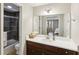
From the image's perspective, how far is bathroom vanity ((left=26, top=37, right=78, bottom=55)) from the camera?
5.66 feet

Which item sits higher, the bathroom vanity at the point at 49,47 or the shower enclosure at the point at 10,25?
the shower enclosure at the point at 10,25

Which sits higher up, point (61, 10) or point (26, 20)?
point (61, 10)

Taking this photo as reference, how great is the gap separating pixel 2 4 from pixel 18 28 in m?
0.41

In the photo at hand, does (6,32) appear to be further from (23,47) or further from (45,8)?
(45,8)

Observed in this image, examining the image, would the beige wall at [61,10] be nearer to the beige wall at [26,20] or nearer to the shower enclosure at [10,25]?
the beige wall at [26,20]

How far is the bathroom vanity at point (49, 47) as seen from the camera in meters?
1.73

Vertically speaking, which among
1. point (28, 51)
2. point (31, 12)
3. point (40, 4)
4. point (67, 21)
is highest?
point (40, 4)

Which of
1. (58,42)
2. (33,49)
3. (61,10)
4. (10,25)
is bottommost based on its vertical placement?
(33,49)

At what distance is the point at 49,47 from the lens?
5.91 feet

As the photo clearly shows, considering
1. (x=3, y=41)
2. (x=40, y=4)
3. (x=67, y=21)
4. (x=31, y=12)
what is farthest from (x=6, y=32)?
(x=67, y=21)

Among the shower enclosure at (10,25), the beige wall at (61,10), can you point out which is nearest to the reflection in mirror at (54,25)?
the beige wall at (61,10)

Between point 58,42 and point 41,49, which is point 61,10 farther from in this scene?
point 41,49

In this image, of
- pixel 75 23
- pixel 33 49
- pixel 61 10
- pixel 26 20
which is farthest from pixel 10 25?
pixel 75 23

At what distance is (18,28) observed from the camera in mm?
1816
